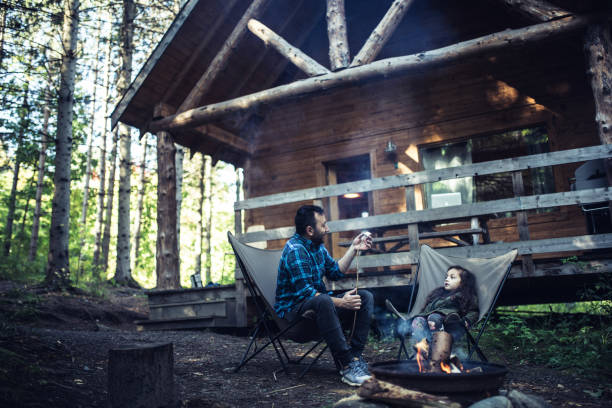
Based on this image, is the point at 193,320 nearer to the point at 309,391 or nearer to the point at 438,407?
the point at 309,391

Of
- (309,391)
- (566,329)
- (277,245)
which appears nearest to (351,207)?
(277,245)

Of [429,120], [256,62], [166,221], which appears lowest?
[166,221]

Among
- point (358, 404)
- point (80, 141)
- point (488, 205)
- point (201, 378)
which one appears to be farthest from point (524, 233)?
point (80, 141)

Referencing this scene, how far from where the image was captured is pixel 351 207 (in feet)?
45.4

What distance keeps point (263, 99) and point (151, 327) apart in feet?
12.5

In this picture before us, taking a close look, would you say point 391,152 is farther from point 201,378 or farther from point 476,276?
point 201,378

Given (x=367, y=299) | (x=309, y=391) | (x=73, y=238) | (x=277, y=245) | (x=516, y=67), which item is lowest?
(x=309, y=391)

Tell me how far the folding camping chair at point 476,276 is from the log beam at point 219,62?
4.97 metres

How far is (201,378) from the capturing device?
142 inches

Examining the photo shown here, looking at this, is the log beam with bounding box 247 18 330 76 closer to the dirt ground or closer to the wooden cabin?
the wooden cabin

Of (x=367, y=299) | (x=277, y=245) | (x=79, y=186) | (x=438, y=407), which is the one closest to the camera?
(x=438, y=407)

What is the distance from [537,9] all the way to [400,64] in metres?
1.76

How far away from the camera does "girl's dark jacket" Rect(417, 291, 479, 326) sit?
334 cm

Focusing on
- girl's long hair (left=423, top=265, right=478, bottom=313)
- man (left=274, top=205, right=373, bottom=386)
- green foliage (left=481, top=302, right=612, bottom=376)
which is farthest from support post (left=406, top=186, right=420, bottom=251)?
man (left=274, top=205, right=373, bottom=386)
